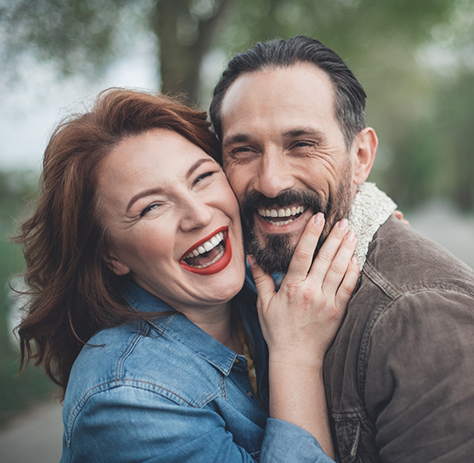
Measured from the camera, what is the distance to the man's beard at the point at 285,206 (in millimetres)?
2055

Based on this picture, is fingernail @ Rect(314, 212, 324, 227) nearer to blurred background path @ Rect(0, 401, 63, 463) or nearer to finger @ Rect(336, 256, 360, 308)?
finger @ Rect(336, 256, 360, 308)

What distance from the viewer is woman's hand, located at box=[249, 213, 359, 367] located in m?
1.88

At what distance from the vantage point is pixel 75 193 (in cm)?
199

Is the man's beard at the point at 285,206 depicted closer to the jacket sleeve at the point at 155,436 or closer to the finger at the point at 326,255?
the finger at the point at 326,255


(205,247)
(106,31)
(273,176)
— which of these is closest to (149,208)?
(205,247)

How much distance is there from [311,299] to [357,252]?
1.07ft

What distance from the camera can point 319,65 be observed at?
2.15 meters

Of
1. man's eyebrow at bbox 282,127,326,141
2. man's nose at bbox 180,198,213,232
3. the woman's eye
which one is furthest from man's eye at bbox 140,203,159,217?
man's eyebrow at bbox 282,127,326,141

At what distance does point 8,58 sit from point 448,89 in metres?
15.6

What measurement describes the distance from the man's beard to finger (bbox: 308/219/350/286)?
76 millimetres

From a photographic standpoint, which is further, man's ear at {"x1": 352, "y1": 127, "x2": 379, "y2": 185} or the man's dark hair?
man's ear at {"x1": 352, "y1": 127, "x2": 379, "y2": 185}

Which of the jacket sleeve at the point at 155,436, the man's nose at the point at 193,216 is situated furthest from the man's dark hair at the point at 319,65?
the jacket sleeve at the point at 155,436

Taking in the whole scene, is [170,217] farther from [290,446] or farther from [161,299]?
[290,446]

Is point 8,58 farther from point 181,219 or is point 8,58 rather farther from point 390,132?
point 390,132
